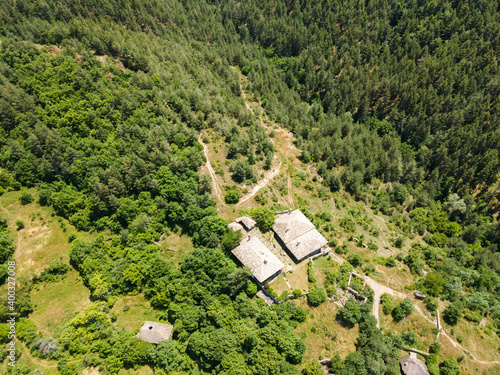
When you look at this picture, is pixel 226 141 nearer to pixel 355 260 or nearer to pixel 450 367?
pixel 355 260

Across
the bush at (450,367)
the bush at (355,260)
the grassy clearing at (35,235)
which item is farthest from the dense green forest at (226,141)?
the bush at (355,260)

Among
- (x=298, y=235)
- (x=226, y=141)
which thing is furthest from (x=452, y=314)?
(x=226, y=141)

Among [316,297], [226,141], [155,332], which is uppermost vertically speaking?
[226,141]

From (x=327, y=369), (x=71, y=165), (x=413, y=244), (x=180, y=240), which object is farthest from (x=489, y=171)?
(x=71, y=165)

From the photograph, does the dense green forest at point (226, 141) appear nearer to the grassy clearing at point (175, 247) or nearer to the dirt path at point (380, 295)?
the grassy clearing at point (175, 247)

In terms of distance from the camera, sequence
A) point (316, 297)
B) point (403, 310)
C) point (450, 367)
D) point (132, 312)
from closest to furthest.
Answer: point (450, 367), point (316, 297), point (403, 310), point (132, 312)

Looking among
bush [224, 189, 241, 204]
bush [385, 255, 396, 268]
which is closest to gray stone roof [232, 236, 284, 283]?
bush [224, 189, 241, 204]

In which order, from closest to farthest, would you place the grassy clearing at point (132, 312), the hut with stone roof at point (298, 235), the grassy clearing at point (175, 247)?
the grassy clearing at point (132, 312) → the hut with stone roof at point (298, 235) → the grassy clearing at point (175, 247)
